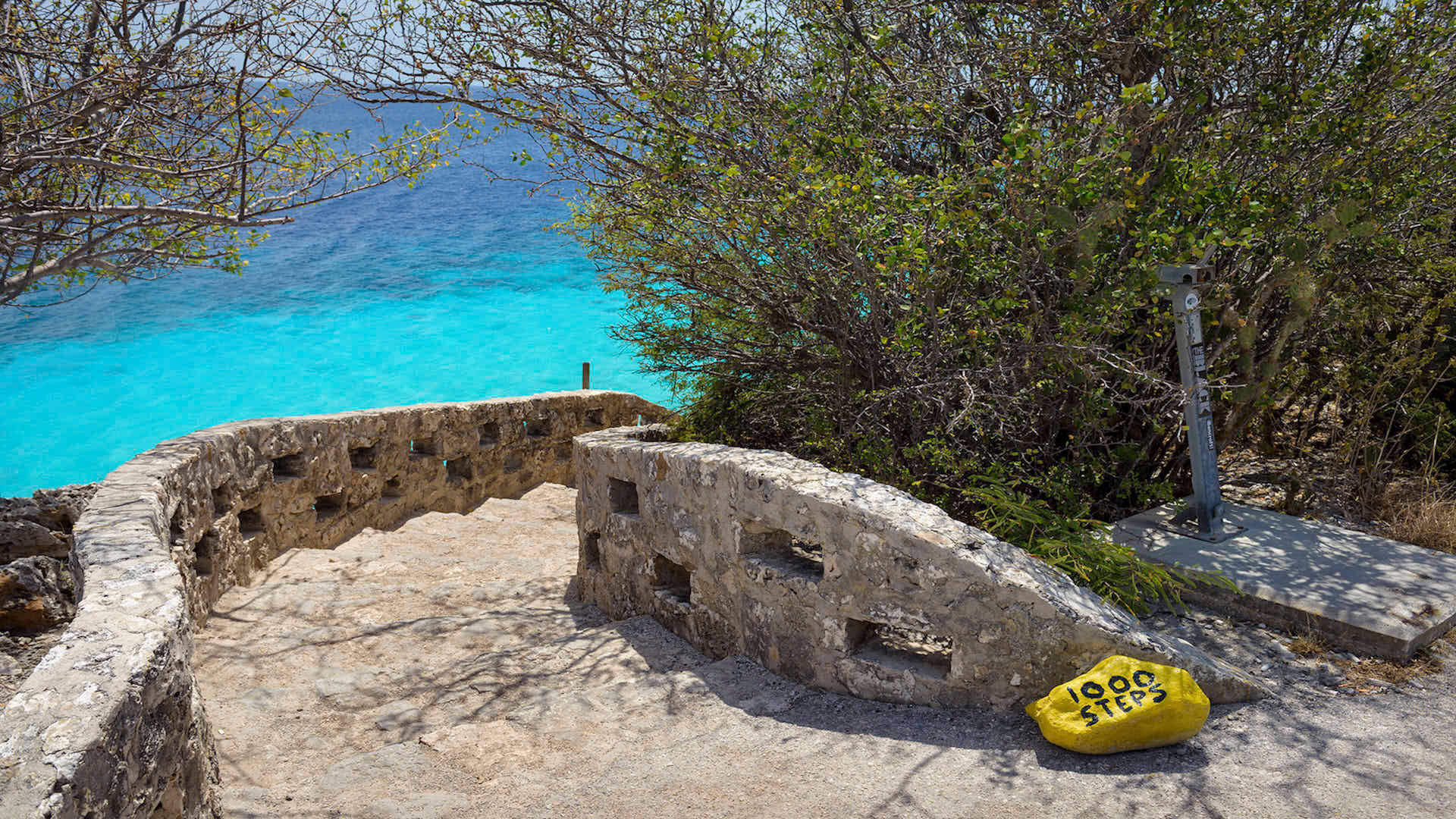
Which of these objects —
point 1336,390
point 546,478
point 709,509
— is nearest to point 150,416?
point 546,478

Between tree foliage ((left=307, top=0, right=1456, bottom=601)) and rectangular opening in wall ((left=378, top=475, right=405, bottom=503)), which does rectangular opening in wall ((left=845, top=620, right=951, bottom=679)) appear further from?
rectangular opening in wall ((left=378, top=475, right=405, bottom=503))

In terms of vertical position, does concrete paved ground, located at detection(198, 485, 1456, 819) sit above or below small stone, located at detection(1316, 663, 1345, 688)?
below

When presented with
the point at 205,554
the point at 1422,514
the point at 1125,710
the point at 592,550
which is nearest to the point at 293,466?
the point at 205,554

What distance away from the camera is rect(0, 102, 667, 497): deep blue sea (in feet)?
74.4

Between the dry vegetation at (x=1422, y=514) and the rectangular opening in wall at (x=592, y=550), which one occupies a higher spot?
the dry vegetation at (x=1422, y=514)

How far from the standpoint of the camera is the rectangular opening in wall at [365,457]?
8016mm

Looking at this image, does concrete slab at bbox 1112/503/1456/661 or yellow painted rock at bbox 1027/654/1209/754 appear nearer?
yellow painted rock at bbox 1027/654/1209/754

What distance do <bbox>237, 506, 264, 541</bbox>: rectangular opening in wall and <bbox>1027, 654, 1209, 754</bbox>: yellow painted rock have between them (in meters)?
5.43

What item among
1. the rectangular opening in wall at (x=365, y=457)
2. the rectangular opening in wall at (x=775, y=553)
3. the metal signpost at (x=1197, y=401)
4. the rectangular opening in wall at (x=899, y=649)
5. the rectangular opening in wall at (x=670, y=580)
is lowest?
the rectangular opening in wall at (x=670, y=580)

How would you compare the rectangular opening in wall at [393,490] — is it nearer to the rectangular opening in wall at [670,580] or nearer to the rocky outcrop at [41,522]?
the rocky outcrop at [41,522]

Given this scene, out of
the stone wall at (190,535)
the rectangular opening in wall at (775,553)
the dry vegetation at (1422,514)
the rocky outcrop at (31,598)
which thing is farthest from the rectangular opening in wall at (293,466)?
the dry vegetation at (1422,514)

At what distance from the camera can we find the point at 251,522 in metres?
6.59

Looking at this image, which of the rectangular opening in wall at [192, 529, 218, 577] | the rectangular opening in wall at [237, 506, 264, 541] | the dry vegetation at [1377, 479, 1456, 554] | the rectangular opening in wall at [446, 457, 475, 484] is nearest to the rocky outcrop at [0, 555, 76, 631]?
the rectangular opening in wall at [192, 529, 218, 577]

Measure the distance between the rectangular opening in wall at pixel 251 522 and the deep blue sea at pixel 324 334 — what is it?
1471cm
